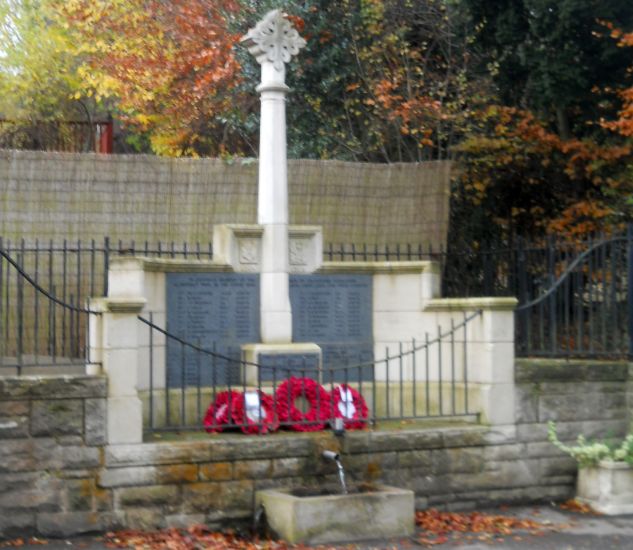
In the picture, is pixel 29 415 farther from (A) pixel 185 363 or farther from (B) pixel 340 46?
(B) pixel 340 46

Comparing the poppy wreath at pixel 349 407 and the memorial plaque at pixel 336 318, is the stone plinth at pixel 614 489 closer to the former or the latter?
the poppy wreath at pixel 349 407

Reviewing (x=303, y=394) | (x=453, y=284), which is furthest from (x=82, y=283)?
(x=453, y=284)

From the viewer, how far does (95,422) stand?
8.74 m

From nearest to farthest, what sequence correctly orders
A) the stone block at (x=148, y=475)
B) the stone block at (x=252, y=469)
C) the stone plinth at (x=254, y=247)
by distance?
the stone block at (x=148, y=475)
the stone block at (x=252, y=469)
the stone plinth at (x=254, y=247)

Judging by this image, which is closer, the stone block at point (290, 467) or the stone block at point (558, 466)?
the stone block at point (290, 467)

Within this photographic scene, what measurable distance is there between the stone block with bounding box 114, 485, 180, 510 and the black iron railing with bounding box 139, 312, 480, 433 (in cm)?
62

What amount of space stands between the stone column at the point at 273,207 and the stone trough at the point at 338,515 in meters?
1.94

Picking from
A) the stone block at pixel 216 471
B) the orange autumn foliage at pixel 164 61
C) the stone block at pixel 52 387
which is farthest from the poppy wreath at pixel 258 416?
the orange autumn foliage at pixel 164 61

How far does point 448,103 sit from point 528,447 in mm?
6366

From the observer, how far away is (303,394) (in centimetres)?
999

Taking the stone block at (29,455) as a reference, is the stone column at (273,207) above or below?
above

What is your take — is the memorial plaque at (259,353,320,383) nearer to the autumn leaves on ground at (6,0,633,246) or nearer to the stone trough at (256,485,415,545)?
the stone trough at (256,485,415,545)

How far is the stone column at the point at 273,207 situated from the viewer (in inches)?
415

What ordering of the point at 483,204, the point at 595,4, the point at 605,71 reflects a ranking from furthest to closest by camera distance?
the point at 483,204, the point at 605,71, the point at 595,4
